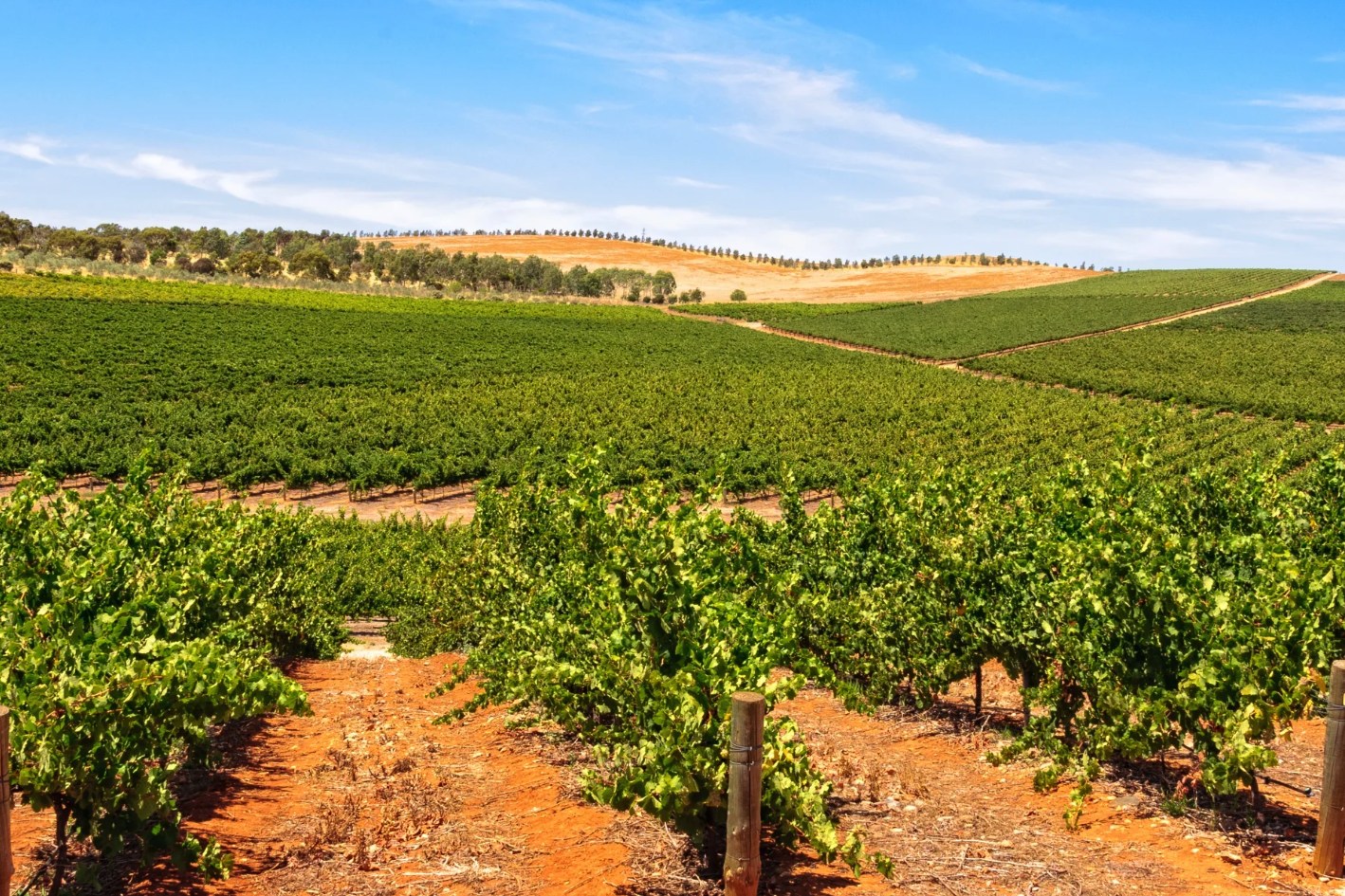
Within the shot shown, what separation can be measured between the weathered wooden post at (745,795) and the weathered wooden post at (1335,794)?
3403 millimetres

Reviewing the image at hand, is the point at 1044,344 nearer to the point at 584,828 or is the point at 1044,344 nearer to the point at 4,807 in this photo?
the point at 584,828

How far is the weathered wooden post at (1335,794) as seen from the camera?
5.97 meters

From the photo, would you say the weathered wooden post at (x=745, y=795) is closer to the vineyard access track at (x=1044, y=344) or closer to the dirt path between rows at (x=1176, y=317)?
the vineyard access track at (x=1044, y=344)

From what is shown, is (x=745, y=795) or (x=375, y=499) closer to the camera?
(x=745, y=795)

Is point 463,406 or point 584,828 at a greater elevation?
point 584,828

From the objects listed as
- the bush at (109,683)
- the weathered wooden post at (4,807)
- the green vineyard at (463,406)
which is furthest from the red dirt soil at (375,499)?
the weathered wooden post at (4,807)

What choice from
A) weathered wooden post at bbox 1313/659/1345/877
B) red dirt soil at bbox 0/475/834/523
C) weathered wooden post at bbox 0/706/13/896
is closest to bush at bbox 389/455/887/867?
weathered wooden post at bbox 1313/659/1345/877

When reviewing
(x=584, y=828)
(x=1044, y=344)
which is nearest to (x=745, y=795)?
(x=584, y=828)

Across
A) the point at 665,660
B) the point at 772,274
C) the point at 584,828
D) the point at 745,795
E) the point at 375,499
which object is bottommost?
the point at 375,499

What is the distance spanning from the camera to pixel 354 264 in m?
154

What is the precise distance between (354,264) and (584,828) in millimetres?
157014

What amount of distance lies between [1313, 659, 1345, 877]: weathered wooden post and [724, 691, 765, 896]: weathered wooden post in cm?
340

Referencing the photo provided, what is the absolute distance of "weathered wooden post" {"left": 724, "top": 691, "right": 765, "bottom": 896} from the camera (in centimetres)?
545

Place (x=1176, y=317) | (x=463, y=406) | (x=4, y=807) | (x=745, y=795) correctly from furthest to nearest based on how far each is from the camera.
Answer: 1. (x=1176, y=317)
2. (x=463, y=406)
3. (x=745, y=795)
4. (x=4, y=807)
